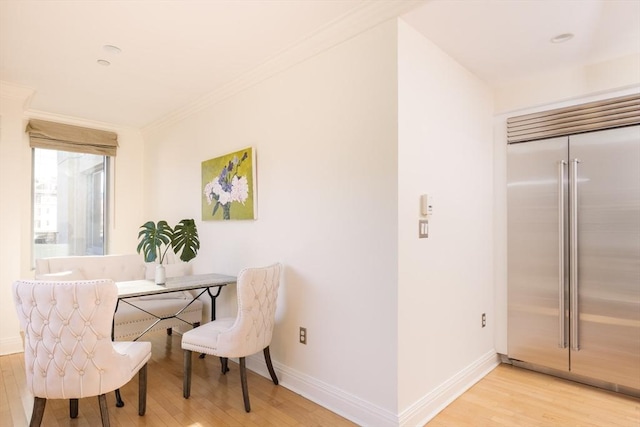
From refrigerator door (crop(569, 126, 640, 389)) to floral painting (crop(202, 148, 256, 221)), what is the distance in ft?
8.99

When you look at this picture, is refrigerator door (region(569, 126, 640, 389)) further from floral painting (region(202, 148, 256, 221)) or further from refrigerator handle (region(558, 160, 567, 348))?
floral painting (region(202, 148, 256, 221))

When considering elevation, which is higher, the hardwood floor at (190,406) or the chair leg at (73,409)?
the chair leg at (73,409)

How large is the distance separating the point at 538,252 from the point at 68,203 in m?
5.50

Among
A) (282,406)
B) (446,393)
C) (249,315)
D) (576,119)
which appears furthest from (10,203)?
(576,119)

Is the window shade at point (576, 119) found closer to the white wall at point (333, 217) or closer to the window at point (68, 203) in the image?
the white wall at point (333, 217)

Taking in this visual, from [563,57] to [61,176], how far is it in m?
5.65

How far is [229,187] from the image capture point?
348cm

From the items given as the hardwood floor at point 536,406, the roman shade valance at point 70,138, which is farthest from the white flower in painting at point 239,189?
the roman shade valance at point 70,138

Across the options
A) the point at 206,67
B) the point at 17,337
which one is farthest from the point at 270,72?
the point at 17,337

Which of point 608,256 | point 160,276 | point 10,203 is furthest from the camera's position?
point 10,203

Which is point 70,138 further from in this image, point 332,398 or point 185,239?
point 332,398

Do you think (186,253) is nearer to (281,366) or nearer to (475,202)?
(281,366)

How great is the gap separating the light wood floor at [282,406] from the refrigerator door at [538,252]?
290mm

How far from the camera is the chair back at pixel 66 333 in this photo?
6.37ft
